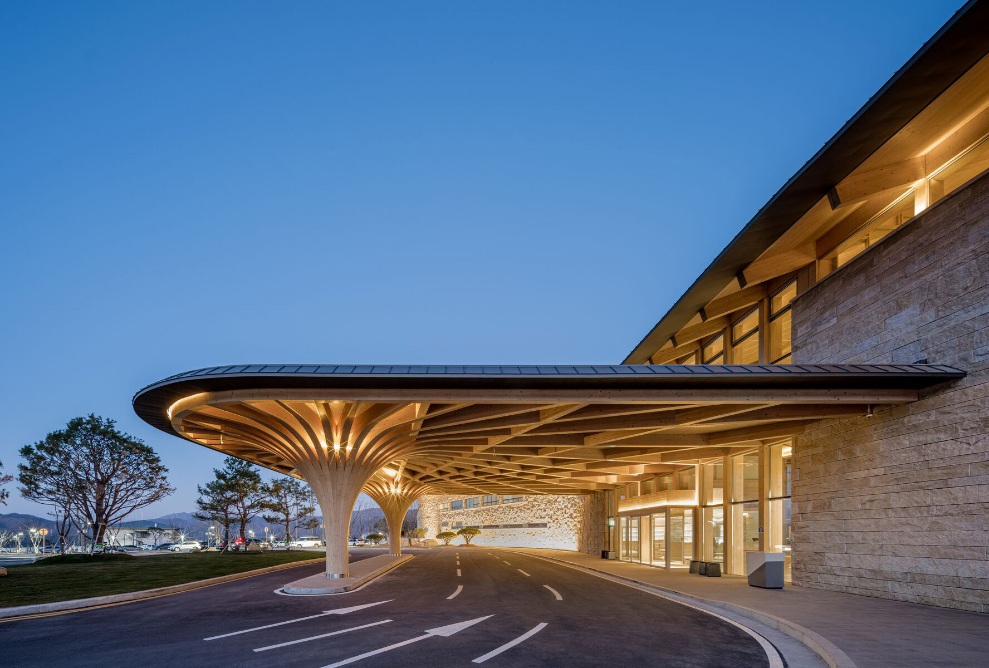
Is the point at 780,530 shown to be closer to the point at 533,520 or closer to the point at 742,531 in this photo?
the point at 742,531

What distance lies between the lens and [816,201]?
1830 cm

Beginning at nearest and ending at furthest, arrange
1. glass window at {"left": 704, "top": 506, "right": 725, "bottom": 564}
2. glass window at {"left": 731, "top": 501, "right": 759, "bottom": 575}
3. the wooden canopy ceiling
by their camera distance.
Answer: the wooden canopy ceiling
glass window at {"left": 731, "top": 501, "right": 759, "bottom": 575}
glass window at {"left": 704, "top": 506, "right": 725, "bottom": 564}

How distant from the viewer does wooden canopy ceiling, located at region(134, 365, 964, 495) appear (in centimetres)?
1598

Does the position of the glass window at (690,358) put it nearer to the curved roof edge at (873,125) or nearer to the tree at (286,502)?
the curved roof edge at (873,125)

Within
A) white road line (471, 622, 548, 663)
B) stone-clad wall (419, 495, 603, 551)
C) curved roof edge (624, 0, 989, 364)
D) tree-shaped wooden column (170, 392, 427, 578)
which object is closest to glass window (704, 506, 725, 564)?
curved roof edge (624, 0, 989, 364)

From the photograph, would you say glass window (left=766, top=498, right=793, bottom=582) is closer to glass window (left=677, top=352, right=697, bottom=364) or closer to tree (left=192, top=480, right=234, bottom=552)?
glass window (left=677, top=352, right=697, bottom=364)

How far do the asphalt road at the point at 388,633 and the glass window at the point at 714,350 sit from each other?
1490 cm

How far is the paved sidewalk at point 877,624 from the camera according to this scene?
8.91m

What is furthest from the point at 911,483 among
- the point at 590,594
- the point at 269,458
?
the point at 269,458

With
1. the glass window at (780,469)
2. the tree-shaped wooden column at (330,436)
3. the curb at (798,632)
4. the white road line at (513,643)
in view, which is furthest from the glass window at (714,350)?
the white road line at (513,643)

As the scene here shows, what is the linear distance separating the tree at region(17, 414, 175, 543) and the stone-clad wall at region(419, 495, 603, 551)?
3401cm

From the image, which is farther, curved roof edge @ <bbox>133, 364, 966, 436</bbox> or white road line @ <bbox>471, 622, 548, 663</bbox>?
curved roof edge @ <bbox>133, 364, 966, 436</bbox>

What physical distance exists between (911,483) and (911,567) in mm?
1802

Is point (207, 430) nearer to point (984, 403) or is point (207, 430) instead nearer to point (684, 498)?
point (684, 498)
